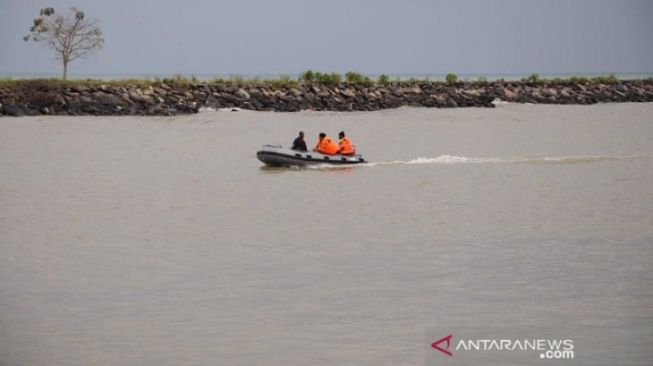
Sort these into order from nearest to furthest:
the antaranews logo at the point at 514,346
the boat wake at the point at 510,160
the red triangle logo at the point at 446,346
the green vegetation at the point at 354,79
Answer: the antaranews logo at the point at 514,346
the red triangle logo at the point at 446,346
the boat wake at the point at 510,160
the green vegetation at the point at 354,79

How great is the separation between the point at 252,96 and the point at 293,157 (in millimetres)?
33676

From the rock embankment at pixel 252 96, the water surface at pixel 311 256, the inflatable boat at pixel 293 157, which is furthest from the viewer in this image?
the rock embankment at pixel 252 96

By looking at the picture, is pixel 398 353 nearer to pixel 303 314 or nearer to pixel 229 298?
pixel 303 314

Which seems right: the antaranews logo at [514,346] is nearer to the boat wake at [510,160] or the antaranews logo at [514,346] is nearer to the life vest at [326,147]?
the life vest at [326,147]

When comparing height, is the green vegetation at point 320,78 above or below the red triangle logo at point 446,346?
above

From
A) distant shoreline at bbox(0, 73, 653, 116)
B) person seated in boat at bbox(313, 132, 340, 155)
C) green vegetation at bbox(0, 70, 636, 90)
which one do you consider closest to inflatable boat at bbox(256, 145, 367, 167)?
person seated in boat at bbox(313, 132, 340, 155)

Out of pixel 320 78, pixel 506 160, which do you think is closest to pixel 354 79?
pixel 320 78

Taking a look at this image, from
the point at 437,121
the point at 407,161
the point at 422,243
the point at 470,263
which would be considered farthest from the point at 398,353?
the point at 437,121

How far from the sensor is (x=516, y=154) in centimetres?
4419

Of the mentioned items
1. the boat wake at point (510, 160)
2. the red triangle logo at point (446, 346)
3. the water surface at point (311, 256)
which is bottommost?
the red triangle logo at point (446, 346)

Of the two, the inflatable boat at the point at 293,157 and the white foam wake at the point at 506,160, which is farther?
the white foam wake at the point at 506,160

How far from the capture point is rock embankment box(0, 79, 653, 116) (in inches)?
2493

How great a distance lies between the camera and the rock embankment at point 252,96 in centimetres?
6331

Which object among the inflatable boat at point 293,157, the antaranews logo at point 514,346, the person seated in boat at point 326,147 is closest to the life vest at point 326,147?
the person seated in boat at point 326,147
